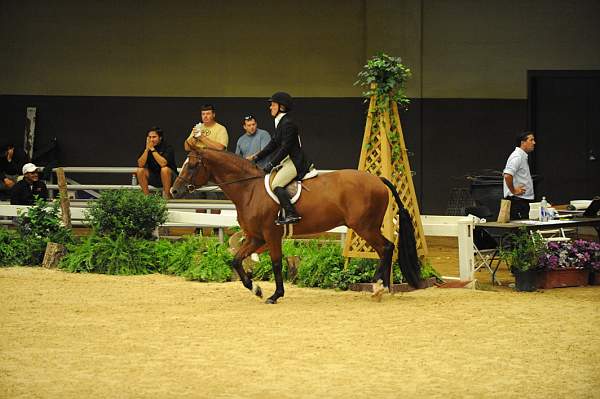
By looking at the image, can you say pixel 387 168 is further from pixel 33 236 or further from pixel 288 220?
pixel 33 236

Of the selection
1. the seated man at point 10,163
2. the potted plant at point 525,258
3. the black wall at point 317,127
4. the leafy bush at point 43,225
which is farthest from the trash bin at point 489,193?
the seated man at point 10,163

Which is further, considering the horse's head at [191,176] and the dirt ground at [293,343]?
the horse's head at [191,176]

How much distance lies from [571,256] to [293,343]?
4774mm

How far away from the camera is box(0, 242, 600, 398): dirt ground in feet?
24.7

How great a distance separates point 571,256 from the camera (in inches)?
498

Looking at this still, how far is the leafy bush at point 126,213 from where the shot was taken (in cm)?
1404

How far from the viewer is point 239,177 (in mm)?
11766

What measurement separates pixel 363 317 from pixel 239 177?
2.24 metres

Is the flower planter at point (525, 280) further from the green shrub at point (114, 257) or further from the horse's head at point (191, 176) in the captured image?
the green shrub at point (114, 257)

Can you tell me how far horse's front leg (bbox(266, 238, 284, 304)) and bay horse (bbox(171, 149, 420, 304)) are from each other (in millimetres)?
10

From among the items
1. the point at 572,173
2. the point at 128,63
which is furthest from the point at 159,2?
the point at 572,173

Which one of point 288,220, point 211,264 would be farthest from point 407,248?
point 211,264

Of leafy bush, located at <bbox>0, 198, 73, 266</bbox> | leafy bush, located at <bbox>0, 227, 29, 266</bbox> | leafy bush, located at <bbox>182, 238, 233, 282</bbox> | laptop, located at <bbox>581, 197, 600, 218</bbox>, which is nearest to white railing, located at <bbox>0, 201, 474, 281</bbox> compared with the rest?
leafy bush, located at <bbox>182, 238, 233, 282</bbox>

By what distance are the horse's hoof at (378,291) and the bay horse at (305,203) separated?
65 millimetres
